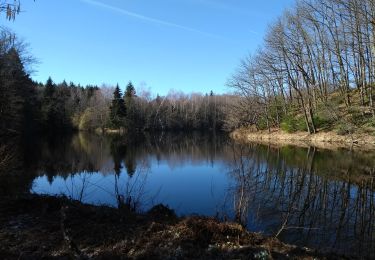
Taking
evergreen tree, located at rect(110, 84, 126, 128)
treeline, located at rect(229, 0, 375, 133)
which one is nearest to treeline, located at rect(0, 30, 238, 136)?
evergreen tree, located at rect(110, 84, 126, 128)

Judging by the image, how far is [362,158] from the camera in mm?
22500

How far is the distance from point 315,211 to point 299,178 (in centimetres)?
589

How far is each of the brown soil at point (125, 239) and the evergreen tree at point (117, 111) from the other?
7574 cm

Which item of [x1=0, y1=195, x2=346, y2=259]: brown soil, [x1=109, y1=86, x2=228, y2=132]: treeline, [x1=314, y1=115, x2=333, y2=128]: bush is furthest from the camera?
[x1=109, y1=86, x2=228, y2=132]: treeline

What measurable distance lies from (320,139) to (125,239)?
3361 cm

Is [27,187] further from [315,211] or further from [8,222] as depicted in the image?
[315,211]

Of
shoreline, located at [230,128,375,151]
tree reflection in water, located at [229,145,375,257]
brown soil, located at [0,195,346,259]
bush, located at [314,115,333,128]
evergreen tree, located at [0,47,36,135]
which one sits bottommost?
tree reflection in water, located at [229,145,375,257]

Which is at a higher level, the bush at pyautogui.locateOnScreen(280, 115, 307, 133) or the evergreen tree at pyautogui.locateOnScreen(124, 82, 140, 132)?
the evergreen tree at pyautogui.locateOnScreen(124, 82, 140, 132)

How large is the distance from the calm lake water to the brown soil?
1.13 metres

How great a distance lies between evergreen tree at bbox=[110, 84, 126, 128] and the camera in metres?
83.5

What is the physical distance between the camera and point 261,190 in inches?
569

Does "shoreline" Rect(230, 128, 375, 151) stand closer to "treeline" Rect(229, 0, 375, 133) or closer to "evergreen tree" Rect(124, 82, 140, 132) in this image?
"treeline" Rect(229, 0, 375, 133)

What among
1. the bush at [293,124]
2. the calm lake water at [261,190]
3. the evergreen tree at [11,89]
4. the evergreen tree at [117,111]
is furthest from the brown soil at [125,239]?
the evergreen tree at [117,111]

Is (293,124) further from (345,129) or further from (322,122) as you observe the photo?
(345,129)
